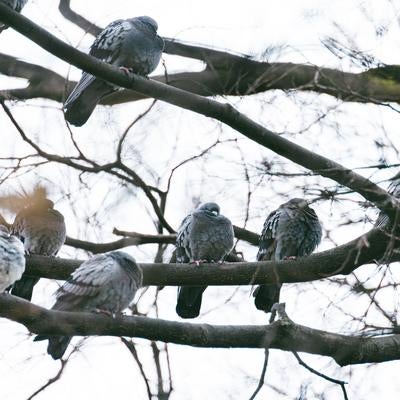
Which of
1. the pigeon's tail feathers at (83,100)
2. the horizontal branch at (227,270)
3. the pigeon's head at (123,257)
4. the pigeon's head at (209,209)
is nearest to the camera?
the horizontal branch at (227,270)

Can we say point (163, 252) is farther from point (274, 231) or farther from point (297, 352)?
point (297, 352)

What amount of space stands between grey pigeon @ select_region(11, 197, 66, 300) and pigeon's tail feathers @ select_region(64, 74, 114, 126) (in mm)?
1064

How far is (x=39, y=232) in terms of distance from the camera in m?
8.66

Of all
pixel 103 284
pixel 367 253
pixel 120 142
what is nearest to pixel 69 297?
pixel 103 284

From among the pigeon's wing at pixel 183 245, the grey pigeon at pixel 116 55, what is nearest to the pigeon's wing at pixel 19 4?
the grey pigeon at pixel 116 55

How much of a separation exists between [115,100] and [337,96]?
4.37 m

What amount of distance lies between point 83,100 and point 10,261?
2080 mm

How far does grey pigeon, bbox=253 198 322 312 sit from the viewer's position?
8344 mm

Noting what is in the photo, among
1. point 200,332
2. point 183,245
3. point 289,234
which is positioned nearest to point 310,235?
point 289,234

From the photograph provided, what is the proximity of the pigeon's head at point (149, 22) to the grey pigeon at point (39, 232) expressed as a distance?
199 cm

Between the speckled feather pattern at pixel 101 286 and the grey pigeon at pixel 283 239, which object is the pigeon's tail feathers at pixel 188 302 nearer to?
the grey pigeon at pixel 283 239

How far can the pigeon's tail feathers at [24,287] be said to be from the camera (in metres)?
7.97

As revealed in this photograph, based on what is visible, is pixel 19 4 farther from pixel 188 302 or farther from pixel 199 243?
pixel 188 302

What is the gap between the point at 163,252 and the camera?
26.9 feet
